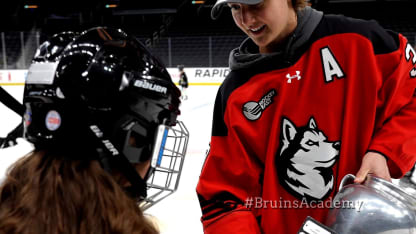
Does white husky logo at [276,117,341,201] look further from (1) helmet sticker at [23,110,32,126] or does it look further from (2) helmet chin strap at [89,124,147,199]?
(1) helmet sticker at [23,110,32,126]

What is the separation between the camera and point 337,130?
980 mm

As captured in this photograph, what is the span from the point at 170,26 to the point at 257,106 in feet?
43.4

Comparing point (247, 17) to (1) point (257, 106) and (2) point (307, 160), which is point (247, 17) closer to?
(1) point (257, 106)

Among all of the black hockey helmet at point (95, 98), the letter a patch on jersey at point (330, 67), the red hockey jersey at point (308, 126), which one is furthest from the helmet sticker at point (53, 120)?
the letter a patch on jersey at point (330, 67)

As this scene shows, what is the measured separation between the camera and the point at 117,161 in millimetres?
623

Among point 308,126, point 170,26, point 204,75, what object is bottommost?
point 204,75

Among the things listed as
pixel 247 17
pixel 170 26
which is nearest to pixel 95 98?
pixel 247 17

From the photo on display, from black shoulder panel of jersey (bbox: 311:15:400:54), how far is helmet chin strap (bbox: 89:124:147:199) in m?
0.59

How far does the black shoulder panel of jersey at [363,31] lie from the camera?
3.14 ft

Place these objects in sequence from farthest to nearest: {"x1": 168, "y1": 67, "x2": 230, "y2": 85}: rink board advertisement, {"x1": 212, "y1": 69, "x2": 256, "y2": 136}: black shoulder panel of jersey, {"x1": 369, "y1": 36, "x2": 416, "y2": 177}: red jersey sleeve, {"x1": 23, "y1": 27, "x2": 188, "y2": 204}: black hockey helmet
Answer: {"x1": 168, "y1": 67, "x2": 230, "y2": 85}: rink board advertisement
{"x1": 212, "y1": 69, "x2": 256, "y2": 136}: black shoulder panel of jersey
{"x1": 369, "y1": 36, "x2": 416, "y2": 177}: red jersey sleeve
{"x1": 23, "y1": 27, "x2": 188, "y2": 204}: black hockey helmet

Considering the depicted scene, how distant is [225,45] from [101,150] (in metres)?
10.7

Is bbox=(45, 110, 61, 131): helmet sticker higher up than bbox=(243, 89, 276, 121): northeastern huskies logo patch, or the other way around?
bbox=(45, 110, 61, 131): helmet sticker

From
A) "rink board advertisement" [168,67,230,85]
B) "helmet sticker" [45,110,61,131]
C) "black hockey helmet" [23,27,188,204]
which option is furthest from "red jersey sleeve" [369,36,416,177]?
"rink board advertisement" [168,67,230,85]

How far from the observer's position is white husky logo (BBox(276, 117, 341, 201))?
984mm
